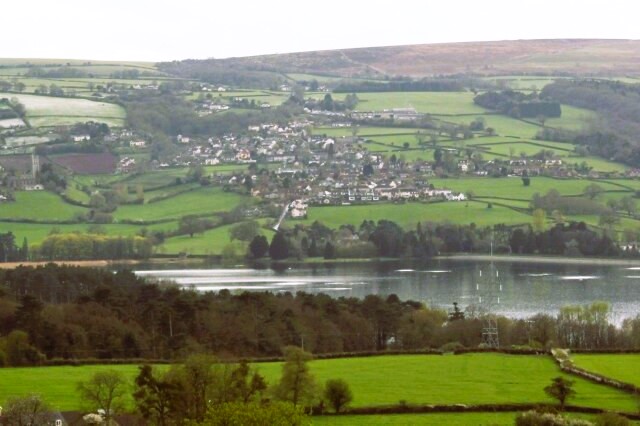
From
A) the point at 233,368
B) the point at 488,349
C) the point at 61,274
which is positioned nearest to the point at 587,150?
the point at 61,274

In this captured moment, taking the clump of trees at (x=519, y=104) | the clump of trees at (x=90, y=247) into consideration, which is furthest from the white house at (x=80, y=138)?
the clump of trees at (x=519, y=104)

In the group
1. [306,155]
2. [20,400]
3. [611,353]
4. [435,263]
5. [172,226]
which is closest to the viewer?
[20,400]

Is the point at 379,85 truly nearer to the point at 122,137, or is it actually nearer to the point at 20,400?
→ the point at 122,137

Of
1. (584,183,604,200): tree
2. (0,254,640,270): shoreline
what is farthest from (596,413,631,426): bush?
(584,183,604,200): tree

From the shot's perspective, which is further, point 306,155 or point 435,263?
point 306,155

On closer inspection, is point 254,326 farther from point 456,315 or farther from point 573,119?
point 573,119

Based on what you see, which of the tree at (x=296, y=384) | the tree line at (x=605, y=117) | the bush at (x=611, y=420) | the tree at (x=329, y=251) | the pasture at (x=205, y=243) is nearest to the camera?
the bush at (x=611, y=420)

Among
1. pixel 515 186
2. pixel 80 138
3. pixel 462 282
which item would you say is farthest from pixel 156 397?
pixel 80 138

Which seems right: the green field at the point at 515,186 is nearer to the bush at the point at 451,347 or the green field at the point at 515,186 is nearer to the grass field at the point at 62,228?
the grass field at the point at 62,228
